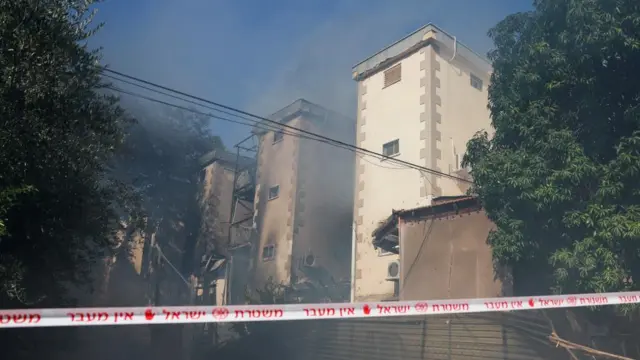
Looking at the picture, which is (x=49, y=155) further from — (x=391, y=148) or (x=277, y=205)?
(x=277, y=205)

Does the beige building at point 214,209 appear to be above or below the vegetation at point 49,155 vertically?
above

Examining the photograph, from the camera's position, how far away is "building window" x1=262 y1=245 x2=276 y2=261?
2181 cm

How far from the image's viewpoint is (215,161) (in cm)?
2919

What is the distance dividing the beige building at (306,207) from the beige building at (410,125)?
163 inches

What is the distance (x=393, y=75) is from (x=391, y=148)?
9.05 ft

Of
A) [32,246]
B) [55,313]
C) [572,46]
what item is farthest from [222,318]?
[572,46]

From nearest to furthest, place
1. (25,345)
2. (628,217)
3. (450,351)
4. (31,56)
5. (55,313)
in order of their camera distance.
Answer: (55,313) → (31,56) → (628,217) → (25,345) → (450,351)

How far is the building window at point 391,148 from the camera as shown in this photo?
1666 centimetres

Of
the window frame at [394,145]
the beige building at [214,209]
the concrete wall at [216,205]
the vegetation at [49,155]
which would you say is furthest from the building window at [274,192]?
the vegetation at [49,155]

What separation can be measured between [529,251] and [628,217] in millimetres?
1675

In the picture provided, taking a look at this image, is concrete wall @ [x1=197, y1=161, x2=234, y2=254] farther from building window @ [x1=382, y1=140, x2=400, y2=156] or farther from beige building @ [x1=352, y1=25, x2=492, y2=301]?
building window @ [x1=382, y1=140, x2=400, y2=156]

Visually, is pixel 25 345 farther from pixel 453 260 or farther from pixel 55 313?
pixel 453 260

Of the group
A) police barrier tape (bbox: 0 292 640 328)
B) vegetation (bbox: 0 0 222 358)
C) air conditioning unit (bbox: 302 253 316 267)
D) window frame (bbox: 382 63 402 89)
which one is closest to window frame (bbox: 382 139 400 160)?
window frame (bbox: 382 63 402 89)

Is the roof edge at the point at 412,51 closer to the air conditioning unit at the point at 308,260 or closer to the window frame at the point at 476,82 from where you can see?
the window frame at the point at 476,82
